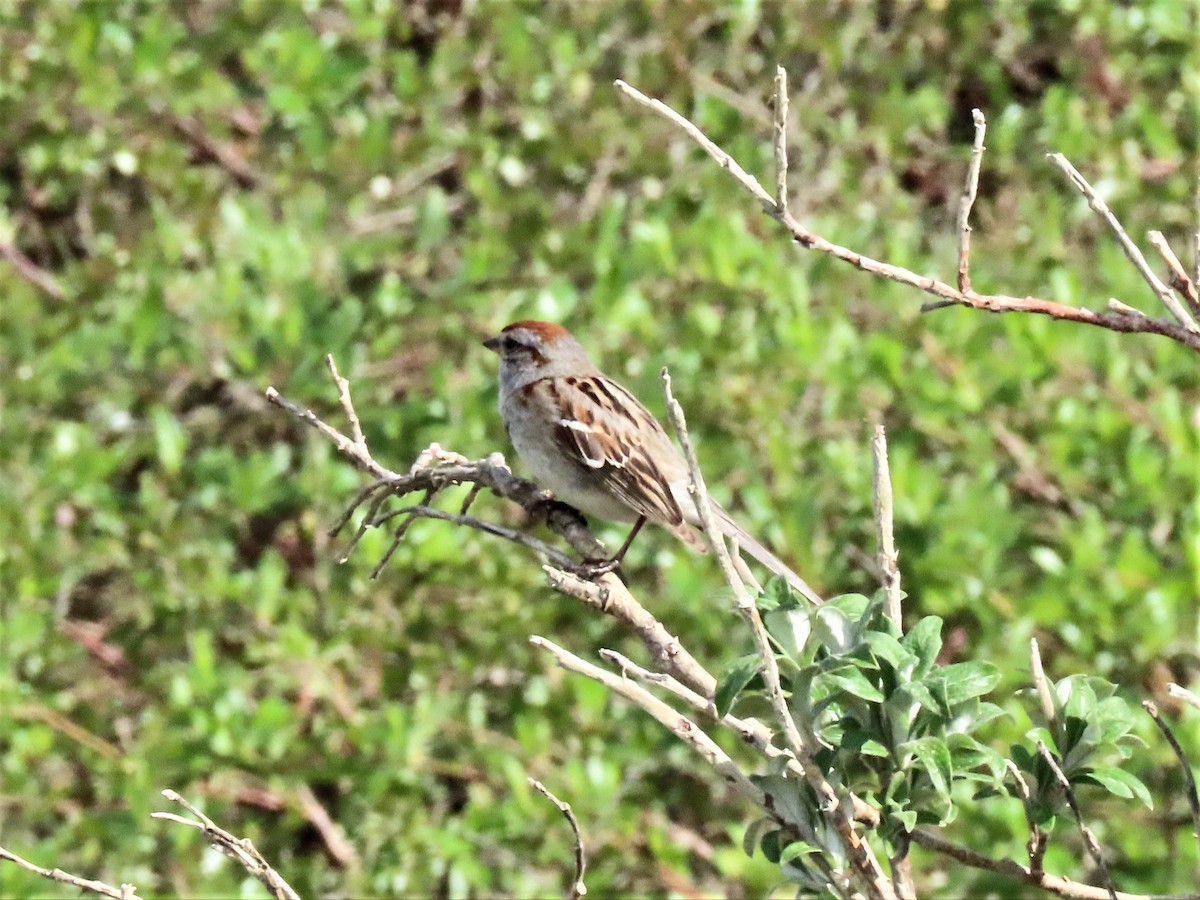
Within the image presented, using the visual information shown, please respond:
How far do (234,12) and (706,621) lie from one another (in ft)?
7.04

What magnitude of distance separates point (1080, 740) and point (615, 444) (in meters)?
1.90

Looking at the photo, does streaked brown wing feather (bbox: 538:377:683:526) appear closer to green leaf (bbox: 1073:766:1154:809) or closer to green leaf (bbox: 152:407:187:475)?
green leaf (bbox: 152:407:187:475)

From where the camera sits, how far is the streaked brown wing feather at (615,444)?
321 centimetres

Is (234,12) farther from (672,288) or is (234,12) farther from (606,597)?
(606,597)

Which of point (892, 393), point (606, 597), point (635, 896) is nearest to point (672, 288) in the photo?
point (892, 393)

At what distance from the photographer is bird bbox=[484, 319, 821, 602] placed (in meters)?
3.22

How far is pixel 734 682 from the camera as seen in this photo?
136cm

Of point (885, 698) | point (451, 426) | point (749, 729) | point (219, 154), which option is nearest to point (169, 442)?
point (451, 426)

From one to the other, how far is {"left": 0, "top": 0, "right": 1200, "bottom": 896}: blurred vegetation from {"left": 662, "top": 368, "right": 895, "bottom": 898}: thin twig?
6.43 feet

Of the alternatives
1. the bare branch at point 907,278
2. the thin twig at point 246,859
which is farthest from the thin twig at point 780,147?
the thin twig at point 246,859

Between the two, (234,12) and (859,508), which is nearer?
(859,508)

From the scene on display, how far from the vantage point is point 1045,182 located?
4809mm

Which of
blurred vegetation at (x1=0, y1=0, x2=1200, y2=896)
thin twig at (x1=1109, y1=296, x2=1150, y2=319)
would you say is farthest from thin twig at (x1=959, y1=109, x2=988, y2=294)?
blurred vegetation at (x1=0, y1=0, x2=1200, y2=896)

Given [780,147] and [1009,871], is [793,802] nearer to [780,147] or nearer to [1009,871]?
[1009,871]
